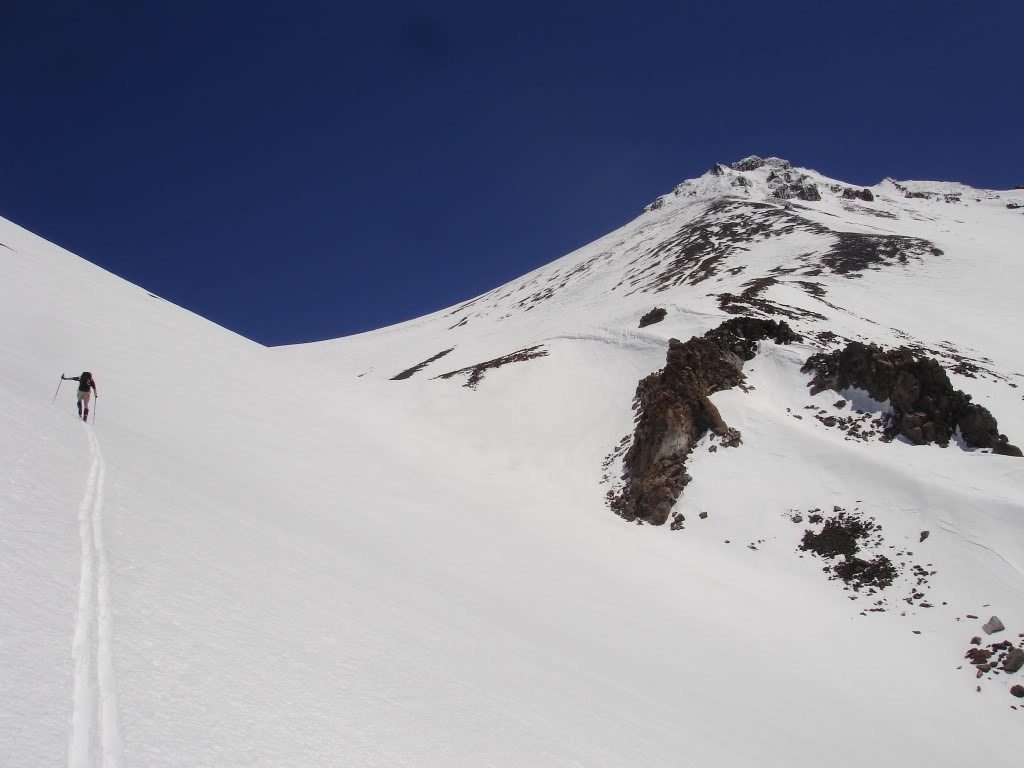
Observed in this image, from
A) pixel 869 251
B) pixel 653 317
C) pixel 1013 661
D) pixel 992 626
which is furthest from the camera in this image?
pixel 869 251

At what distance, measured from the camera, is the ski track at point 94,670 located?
2.21 m

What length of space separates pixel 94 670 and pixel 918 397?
75.6ft

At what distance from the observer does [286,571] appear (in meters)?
5.45

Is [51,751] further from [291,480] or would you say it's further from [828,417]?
[828,417]

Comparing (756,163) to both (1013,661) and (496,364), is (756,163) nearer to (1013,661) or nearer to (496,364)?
(496,364)

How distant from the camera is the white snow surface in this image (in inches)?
125

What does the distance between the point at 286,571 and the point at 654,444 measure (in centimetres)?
1713

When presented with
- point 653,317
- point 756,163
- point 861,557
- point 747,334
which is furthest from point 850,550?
point 756,163

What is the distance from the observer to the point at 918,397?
747 inches

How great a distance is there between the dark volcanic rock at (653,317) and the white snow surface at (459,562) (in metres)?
0.56

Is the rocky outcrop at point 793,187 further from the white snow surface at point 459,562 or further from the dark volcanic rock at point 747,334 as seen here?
the dark volcanic rock at point 747,334

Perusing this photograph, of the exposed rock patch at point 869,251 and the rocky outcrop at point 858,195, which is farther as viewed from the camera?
the rocky outcrop at point 858,195

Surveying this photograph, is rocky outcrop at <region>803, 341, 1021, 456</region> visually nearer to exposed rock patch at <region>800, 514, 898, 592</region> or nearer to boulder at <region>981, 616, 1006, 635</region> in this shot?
exposed rock patch at <region>800, 514, 898, 592</region>

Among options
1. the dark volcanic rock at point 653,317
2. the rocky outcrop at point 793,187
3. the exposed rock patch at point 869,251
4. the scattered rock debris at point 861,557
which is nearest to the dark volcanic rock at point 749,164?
the rocky outcrop at point 793,187
